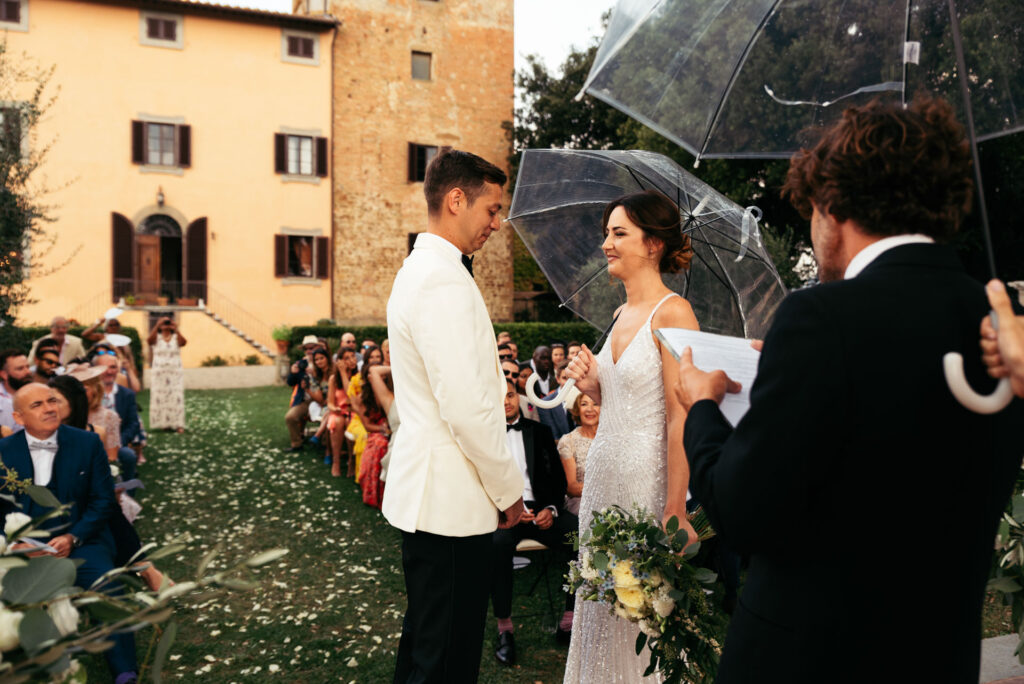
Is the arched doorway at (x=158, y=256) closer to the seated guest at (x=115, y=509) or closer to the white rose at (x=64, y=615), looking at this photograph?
the seated guest at (x=115, y=509)

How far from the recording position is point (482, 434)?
2510 mm

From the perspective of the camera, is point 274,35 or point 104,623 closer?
point 104,623

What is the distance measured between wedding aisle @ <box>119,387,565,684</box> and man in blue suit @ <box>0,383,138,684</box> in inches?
27.5

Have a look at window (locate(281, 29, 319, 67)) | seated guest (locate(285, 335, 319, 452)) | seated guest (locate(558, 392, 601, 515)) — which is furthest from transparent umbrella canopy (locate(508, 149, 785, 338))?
window (locate(281, 29, 319, 67))

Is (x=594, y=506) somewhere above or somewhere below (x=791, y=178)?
below

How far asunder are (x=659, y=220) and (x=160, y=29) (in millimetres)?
24699

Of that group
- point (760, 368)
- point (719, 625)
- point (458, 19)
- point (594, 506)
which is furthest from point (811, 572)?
point (458, 19)

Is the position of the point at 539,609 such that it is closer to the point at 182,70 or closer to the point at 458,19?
the point at 182,70

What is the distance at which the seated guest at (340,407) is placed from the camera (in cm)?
959

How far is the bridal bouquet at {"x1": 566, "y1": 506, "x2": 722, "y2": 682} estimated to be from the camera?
246 centimetres

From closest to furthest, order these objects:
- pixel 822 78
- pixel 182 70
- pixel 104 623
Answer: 1. pixel 104 623
2. pixel 822 78
3. pixel 182 70

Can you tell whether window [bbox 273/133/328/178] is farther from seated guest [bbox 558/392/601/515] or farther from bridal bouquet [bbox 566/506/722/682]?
bridal bouquet [bbox 566/506/722/682]

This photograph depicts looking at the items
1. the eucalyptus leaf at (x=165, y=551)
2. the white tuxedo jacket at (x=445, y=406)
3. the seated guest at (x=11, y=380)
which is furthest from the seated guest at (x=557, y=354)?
the eucalyptus leaf at (x=165, y=551)

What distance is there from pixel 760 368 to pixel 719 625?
1.54 m
